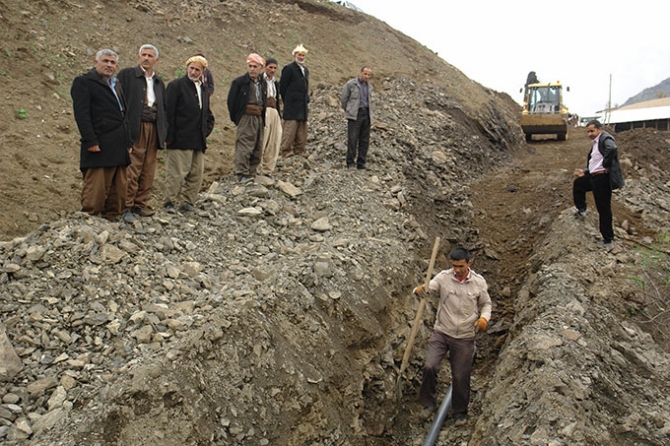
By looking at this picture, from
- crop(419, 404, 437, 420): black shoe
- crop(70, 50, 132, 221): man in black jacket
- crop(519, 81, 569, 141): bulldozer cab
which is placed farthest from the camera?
crop(519, 81, 569, 141): bulldozer cab

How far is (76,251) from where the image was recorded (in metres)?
5.17

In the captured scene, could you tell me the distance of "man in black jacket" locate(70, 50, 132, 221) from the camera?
5.53 m

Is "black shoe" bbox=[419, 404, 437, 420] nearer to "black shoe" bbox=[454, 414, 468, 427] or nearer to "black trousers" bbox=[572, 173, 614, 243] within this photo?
"black shoe" bbox=[454, 414, 468, 427]

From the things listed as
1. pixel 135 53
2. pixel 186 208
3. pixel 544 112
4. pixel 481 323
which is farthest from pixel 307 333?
pixel 544 112

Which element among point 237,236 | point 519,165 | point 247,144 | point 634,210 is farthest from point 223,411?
point 519,165

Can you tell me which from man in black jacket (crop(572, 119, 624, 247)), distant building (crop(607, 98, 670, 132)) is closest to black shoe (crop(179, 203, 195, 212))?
man in black jacket (crop(572, 119, 624, 247))

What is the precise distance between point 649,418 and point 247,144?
574cm

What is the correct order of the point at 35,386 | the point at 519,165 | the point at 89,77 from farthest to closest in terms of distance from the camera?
the point at 519,165 < the point at 89,77 < the point at 35,386

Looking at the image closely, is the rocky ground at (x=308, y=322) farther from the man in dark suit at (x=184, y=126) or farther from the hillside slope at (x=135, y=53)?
the man in dark suit at (x=184, y=126)

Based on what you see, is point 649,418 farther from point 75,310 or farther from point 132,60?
point 132,60

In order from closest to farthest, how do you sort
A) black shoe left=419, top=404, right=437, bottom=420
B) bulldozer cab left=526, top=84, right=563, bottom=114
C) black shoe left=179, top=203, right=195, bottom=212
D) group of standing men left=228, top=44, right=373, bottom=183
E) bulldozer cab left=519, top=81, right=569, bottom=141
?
1. black shoe left=419, top=404, right=437, bottom=420
2. black shoe left=179, top=203, right=195, bottom=212
3. group of standing men left=228, top=44, right=373, bottom=183
4. bulldozer cab left=519, top=81, right=569, bottom=141
5. bulldozer cab left=526, top=84, right=563, bottom=114

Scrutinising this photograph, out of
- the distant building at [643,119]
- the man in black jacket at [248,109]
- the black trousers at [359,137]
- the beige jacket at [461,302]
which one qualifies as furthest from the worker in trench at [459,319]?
the distant building at [643,119]

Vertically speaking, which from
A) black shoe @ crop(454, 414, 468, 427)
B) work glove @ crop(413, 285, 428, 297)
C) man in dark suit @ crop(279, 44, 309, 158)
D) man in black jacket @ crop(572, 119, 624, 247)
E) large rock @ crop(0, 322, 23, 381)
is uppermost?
man in dark suit @ crop(279, 44, 309, 158)

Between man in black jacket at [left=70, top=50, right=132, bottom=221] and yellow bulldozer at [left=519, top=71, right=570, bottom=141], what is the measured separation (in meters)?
16.7
